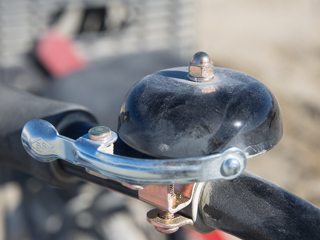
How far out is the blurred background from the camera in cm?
173

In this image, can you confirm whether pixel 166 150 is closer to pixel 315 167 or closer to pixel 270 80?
pixel 315 167

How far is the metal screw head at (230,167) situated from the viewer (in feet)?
1.59

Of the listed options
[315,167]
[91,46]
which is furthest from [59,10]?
[315,167]

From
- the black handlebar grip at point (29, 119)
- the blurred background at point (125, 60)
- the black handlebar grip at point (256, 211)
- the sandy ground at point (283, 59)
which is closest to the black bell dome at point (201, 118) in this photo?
the black handlebar grip at point (256, 211)

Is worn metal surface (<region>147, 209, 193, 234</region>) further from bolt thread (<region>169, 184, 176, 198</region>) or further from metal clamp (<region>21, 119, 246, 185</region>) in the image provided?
metal clamp (<region>21, 119, 246, 185</region>)

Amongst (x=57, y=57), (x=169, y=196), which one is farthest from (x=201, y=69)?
(x=57, y=57)

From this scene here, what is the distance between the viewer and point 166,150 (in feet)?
1.73

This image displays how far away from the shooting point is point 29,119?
0.82 meters

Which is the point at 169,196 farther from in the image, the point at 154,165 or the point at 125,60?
the point at 125,60

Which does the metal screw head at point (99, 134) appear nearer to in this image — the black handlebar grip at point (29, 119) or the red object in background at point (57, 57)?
the black handlebar grip at point (29, 119)

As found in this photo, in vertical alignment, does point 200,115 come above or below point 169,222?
above

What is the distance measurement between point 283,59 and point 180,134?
5757 millimetres

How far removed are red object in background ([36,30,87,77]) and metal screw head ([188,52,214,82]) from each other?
1.67m

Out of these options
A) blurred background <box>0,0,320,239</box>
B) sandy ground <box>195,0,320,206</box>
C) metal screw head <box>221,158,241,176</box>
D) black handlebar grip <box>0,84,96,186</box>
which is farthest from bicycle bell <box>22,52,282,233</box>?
sandy ground <box>195,0,320,206</box>
